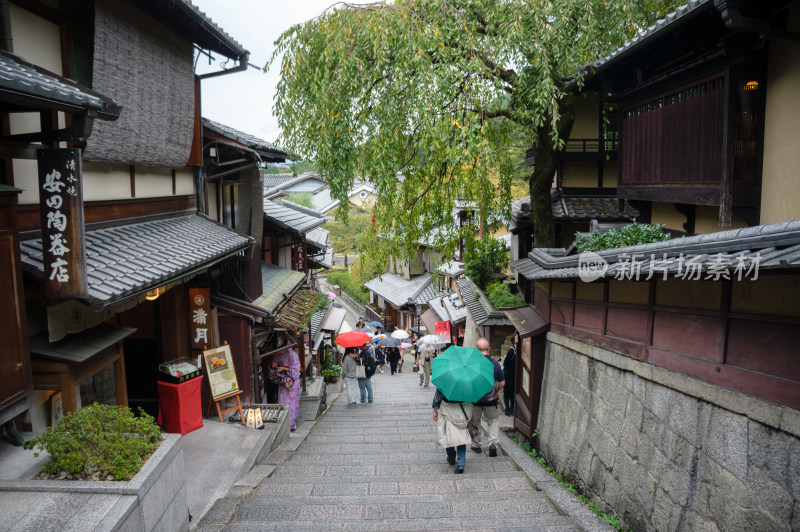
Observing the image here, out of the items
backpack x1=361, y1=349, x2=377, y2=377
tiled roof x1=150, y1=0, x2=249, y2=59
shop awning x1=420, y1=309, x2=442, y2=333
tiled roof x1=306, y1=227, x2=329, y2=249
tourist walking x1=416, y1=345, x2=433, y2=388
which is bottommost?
tourist walking x1=416, y1=345, x2=433, y2=388

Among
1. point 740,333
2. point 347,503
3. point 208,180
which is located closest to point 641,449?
point 740,333

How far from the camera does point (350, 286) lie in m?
55.7

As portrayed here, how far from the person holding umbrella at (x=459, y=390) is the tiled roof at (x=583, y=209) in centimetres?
776

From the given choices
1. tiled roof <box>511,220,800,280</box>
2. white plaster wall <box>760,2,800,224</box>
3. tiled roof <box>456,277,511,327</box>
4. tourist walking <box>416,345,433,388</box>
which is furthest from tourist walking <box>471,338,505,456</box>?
tourist walking <box>416,345,433,388</box>

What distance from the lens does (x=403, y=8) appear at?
35.3ft

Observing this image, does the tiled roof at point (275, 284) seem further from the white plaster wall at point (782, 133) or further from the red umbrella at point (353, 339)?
the white plaster wall at point (782, 133)

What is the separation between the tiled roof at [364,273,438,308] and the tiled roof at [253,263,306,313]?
1430cm

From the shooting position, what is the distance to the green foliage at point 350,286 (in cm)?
5234

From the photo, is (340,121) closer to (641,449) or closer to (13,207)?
(13,207)

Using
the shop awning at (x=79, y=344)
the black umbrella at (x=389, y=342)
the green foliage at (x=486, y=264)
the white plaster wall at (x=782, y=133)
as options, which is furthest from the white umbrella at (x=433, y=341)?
the shop awning at (x=79, y=344)

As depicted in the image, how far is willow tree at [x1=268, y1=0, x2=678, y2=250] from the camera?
10477 mm

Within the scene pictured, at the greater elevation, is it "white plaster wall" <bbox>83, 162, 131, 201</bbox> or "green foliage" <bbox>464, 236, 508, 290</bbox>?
"white plaster wall" <bbox>83, 162, 131, 201</bbox>

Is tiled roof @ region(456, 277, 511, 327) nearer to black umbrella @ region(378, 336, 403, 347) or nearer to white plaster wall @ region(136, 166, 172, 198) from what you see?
black umbrella @ region(378, 336, 403, 347)

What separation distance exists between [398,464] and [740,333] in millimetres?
5943
